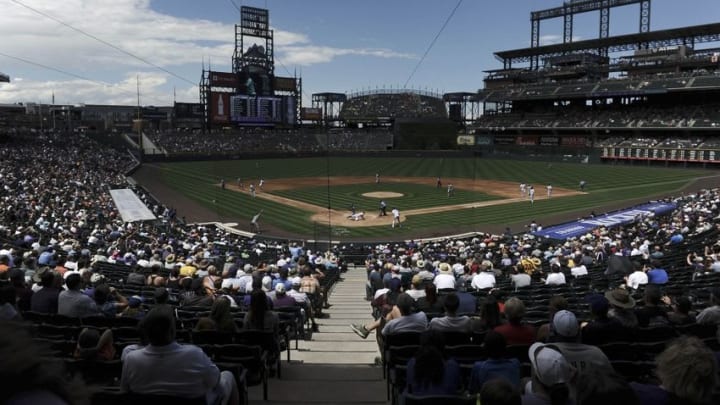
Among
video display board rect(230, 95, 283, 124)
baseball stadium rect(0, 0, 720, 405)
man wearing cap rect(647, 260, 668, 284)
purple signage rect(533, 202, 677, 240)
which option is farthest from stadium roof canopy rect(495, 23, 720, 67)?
man wearing cap rect(647, 260, 668, 284)

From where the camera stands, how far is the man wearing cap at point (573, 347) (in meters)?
4.48

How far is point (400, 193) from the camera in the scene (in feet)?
152

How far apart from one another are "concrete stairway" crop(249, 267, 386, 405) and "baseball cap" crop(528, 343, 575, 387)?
7.59ft

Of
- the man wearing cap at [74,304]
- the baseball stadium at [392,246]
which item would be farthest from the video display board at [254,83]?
the man wearing cap at [74,304]

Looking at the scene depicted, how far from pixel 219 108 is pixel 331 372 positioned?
272 ft

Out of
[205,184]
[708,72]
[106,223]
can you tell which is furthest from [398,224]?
[708,72]

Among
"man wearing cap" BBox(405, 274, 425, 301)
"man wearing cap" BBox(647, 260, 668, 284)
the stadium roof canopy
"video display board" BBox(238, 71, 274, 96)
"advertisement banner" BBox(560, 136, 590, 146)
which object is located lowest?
"man wearing cap" BBox(647, 260, 668, 284)

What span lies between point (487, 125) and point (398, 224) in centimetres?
7272

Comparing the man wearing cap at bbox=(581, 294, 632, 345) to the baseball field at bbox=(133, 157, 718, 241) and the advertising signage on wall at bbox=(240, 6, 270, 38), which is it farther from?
the advertising signage on wall at bbox=(240, 6, 270, 38)

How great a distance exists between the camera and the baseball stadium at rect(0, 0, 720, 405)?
4.57m

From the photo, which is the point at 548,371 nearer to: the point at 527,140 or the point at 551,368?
the point at 551,368

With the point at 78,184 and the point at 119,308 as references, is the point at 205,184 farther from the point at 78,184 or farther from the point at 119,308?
the point at 119,308

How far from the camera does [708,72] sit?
71562 millimetres

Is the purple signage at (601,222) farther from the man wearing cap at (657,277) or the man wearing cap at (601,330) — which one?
the man wearing cap at (601,330)
